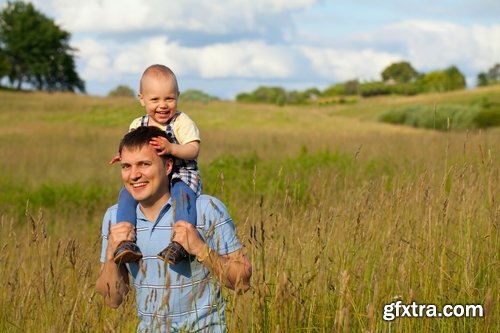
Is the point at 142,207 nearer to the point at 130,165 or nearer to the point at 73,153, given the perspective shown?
the point at 130,165

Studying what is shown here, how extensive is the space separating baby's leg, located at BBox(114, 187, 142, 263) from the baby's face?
0.60 meters

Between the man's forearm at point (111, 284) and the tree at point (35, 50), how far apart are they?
76.2m

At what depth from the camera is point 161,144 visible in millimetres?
3133

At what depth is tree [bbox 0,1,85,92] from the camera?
79.4 m

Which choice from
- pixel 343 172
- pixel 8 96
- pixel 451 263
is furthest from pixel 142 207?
pixel 8 96

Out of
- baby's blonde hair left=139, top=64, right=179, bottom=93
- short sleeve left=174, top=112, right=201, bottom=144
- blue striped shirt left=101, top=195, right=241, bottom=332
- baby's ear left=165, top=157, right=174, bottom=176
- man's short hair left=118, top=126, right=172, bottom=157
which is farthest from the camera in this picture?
baby's blonde hair left=139, top=64, right=179, bottom=93

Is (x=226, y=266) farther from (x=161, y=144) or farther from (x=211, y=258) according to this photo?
(x=161, y=144)

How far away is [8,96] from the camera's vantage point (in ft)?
178

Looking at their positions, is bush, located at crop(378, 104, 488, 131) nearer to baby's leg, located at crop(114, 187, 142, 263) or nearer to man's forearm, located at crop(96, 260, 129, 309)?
baby's leg, located at crop(114, 187, 142, 263)

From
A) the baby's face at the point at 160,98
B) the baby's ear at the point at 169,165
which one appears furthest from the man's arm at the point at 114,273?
the baby's face at the point at 160,98

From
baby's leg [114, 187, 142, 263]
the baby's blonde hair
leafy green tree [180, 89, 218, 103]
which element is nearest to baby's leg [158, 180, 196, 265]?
baby's leg [114, 187, 142, 263]

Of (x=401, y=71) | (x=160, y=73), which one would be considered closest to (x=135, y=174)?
(x=160, y=73)

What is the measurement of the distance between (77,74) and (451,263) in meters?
82.5

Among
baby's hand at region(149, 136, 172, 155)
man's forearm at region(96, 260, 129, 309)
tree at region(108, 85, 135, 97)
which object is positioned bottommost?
man's forearm at region(96, 260, 129, 309)
